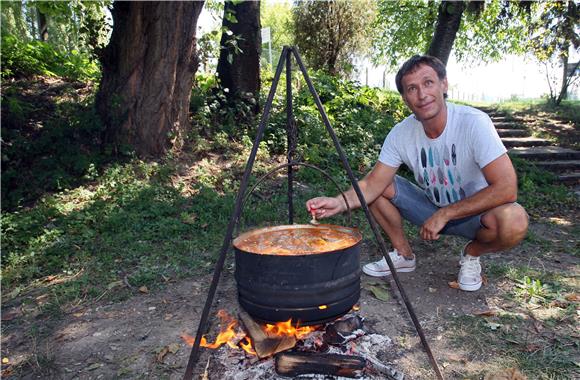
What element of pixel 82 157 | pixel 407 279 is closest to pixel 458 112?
pixel 407 279

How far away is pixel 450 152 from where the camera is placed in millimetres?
3172

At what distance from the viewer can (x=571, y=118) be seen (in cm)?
1094

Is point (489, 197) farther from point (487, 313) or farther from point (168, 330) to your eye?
point (168, 330)

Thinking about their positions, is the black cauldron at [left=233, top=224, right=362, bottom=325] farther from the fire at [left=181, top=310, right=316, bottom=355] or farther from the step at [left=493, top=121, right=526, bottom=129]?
the step at [left=493, top=121, right=526, bottom=129]

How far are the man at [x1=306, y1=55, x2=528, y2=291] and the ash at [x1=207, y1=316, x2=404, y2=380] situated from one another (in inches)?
33.0

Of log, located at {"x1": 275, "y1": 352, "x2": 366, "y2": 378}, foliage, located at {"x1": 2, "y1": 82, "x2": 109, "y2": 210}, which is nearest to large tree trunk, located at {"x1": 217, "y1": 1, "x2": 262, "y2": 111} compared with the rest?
foliage, located at {"x1": 2, "y1": 82, "x2": 109, "y2": 210}

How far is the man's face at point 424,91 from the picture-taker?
2969 mm

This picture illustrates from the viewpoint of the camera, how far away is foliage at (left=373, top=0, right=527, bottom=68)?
12773 mm

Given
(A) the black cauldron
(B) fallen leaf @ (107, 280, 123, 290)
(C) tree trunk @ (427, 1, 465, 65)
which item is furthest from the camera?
(C) tree trunk @ (427, 1, 465, 65)

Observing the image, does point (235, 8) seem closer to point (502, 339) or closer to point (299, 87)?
point (299, 87)

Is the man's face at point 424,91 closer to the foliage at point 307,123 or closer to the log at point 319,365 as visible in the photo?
the log at point 319,365

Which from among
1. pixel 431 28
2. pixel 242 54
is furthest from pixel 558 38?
pixel 242 54

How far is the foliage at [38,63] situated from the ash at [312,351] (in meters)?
6.42

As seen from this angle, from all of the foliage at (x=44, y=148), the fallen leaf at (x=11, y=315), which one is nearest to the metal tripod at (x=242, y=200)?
the fallen leaf at (x=11, y=315)
